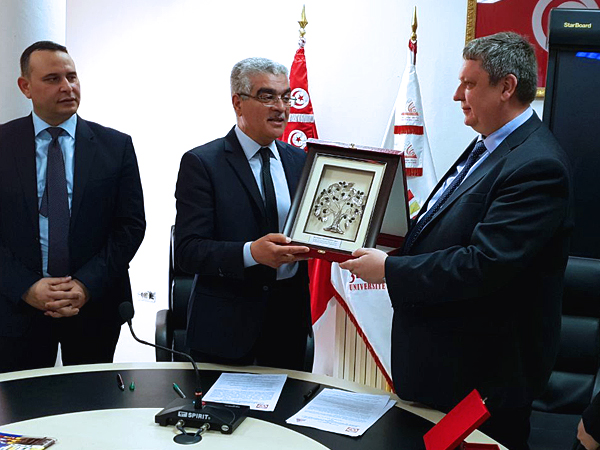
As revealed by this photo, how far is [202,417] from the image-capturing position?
181 centimetres

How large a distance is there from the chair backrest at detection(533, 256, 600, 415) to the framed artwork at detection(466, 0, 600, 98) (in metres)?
1.49

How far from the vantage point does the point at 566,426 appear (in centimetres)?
250

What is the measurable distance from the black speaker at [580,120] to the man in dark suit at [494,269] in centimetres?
123

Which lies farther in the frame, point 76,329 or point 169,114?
point 169,114

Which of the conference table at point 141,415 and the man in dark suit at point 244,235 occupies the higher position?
the man in dark suit at point 244,235

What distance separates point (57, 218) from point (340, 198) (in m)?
1.15

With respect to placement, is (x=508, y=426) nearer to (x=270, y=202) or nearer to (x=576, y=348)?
(x=576, y=348)

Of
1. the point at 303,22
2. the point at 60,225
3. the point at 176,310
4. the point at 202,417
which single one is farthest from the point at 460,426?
the point at 303,22

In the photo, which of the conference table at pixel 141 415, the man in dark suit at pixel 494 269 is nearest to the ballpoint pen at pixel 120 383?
the conference table at pixel 141 415

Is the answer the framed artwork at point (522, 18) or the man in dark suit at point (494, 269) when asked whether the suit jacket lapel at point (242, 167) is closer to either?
the man in dark suit at point (494, 269)

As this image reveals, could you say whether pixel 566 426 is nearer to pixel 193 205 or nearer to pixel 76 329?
pixel 193 205

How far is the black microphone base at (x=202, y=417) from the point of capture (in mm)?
1790

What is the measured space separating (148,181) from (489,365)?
9.26 ft

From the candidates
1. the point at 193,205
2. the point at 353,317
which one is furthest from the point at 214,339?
the point at 353,317
